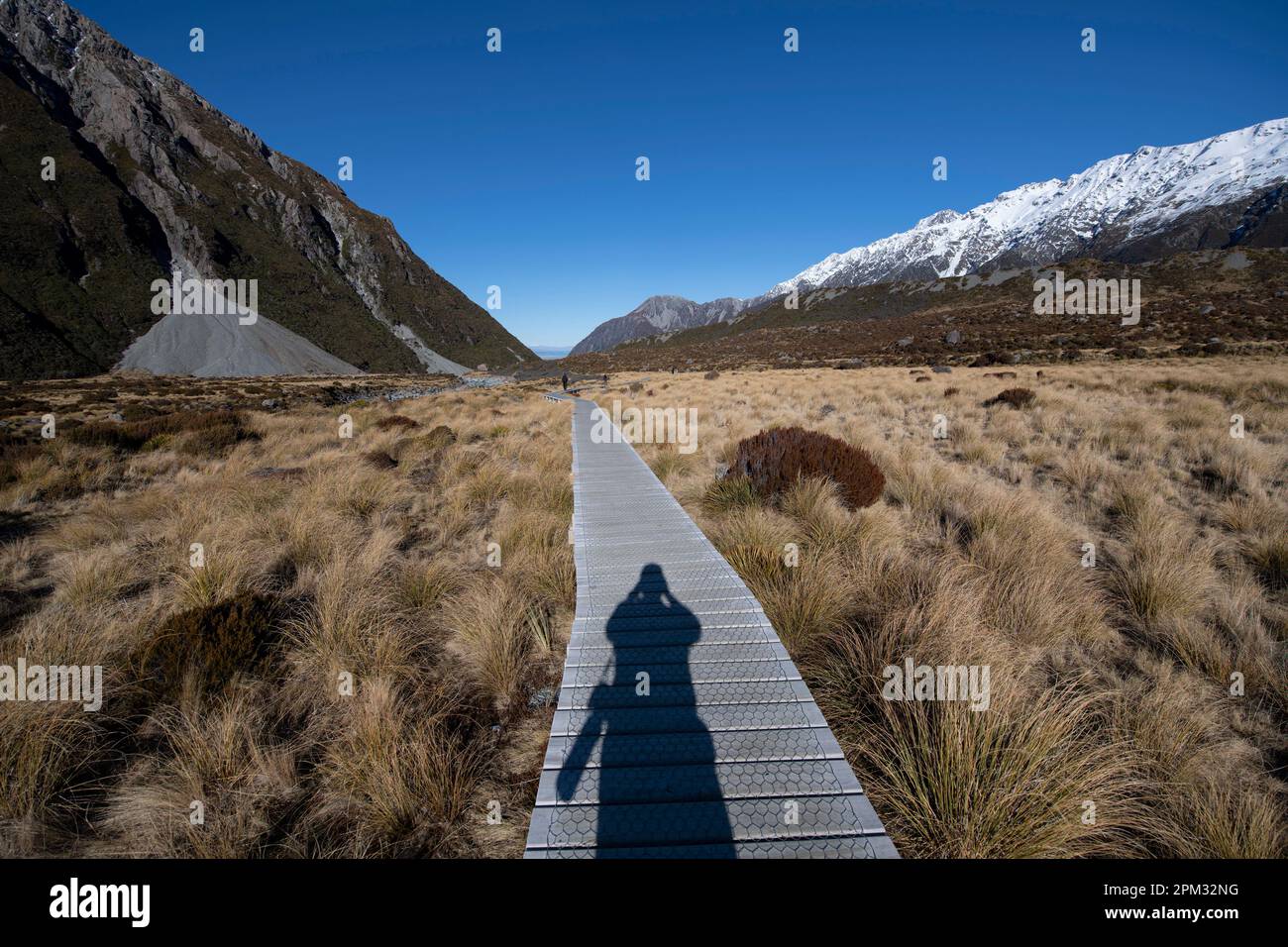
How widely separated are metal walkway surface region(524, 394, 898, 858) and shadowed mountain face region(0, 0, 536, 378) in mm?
95579

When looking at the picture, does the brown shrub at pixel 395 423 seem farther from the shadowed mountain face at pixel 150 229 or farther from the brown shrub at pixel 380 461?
the shadowed mountain face at pixel 150 229

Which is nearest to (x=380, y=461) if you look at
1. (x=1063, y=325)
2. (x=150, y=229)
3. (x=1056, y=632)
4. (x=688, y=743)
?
(x=688, y=743)

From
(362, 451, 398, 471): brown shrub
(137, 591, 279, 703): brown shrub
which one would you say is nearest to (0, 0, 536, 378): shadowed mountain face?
(362, 451, 398, 471): brown shrub

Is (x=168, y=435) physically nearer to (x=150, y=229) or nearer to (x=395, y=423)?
(x=395, y=423)

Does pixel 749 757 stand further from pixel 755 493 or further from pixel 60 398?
pixel 60 398

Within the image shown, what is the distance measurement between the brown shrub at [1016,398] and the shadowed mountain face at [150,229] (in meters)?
A: 99.2

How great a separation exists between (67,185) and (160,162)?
28653 millimetres

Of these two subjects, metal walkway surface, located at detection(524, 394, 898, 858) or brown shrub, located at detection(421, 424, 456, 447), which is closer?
metal walkway surface, located at detection(524, 394, 898, 858)

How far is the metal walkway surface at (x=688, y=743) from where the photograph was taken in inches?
81.7

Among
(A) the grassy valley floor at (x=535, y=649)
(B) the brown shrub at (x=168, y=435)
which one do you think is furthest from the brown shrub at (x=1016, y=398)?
(B) the brown shrub at (x=168, y=435)

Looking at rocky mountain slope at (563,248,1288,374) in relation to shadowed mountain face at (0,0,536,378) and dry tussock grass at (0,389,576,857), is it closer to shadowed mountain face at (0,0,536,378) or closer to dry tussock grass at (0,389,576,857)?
dry tussock grass at (0,389,576,857)

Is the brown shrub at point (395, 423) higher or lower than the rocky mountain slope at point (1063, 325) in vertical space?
lower

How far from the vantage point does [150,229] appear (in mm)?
89938

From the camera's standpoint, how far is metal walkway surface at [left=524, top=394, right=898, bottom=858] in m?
2.07
